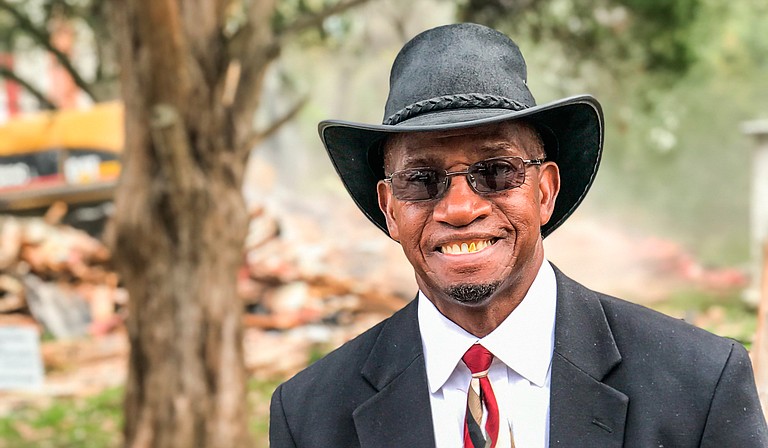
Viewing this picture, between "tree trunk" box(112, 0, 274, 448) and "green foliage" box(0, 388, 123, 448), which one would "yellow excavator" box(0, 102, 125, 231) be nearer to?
"green foliage" box(0, 388, 123, 448)

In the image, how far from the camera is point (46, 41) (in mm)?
10078

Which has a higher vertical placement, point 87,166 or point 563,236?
point 87,166

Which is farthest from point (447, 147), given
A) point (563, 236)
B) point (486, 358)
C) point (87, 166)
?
point (87, 166)

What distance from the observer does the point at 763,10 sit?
27.9 feet

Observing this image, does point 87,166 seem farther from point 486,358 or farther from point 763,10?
point 486,358

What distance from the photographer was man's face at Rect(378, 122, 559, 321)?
73.4 inches

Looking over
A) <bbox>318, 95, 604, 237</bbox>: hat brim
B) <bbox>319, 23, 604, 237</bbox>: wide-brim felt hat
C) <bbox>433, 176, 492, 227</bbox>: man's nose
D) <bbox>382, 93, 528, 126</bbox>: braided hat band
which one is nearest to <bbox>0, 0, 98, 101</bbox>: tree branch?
<bbox>318, 95, 604, 237</bbox>: hat brim

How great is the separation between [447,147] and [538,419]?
0.58 metres

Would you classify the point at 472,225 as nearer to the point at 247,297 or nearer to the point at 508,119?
the point at 508,119

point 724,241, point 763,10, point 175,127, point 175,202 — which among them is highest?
point 763,10

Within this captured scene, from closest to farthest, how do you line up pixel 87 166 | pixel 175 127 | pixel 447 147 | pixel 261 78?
pixel 447 147, pixel 175 127, pixel 261 78, pixel 87 166

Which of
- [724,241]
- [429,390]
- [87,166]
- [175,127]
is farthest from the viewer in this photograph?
[87,166]

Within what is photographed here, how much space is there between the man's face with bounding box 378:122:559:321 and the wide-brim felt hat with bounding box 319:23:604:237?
5 cm

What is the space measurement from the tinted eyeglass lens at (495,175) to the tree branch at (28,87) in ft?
32.8
